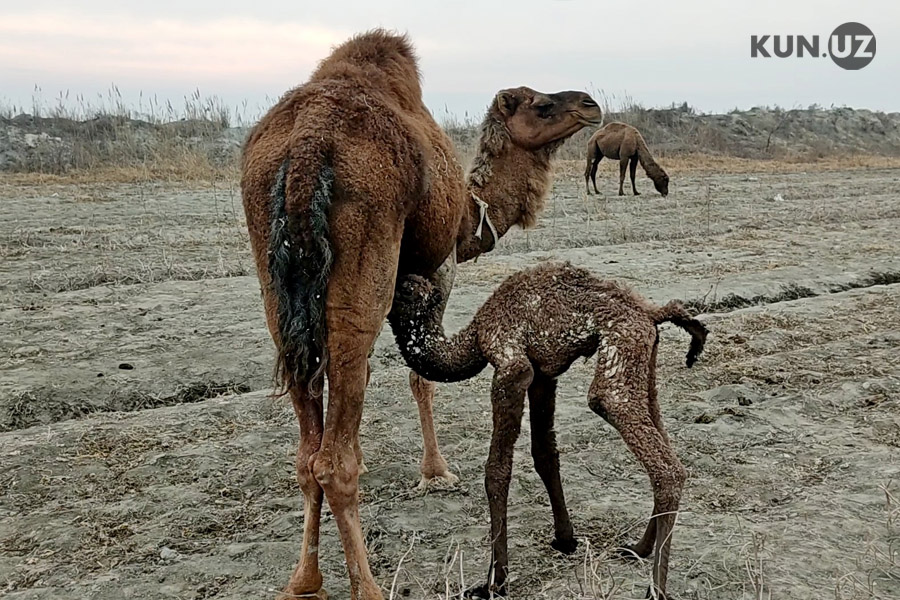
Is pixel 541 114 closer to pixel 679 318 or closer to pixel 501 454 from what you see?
pixel 679 318

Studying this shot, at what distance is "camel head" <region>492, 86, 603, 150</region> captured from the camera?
18.1 ft

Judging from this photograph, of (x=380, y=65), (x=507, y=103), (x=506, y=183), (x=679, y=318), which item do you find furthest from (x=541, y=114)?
(x=679, y=318)

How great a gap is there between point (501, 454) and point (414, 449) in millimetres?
2023

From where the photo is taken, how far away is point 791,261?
35.9ft

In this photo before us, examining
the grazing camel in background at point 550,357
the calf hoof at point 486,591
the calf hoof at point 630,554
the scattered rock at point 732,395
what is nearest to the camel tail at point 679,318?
the grazing camel in background at point 550,357

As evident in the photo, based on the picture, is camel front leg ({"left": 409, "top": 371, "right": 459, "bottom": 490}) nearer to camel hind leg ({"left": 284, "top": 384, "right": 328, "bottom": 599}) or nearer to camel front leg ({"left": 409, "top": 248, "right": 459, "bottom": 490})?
camel front leg ({"left": 409, "top": 248, "right": 459, "bottom": 490})

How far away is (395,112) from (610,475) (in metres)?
2.42

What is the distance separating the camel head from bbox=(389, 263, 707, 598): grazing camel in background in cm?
199

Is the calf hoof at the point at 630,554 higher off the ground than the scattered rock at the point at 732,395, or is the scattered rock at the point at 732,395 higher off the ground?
the scattered rock at the point at 732,395

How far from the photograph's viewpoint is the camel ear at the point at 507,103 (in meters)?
5.53

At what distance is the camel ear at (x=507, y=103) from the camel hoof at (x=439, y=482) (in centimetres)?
234

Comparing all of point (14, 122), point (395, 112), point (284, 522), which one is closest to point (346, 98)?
point (395, 112)

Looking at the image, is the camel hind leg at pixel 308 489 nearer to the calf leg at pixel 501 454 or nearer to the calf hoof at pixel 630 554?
the calf leg at pixel 501 454

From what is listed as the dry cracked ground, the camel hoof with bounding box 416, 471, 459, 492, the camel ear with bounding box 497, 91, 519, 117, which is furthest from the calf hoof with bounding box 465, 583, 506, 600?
the camel ear with bounding box 497, 91, 519, 117
